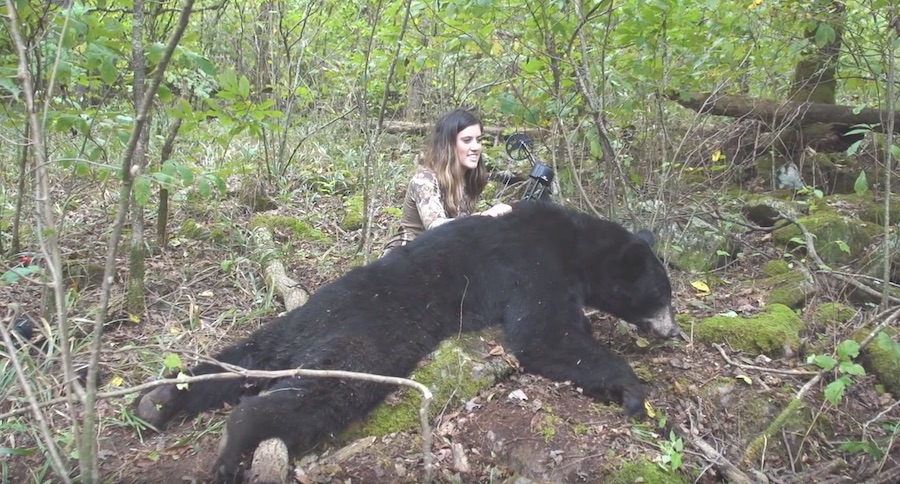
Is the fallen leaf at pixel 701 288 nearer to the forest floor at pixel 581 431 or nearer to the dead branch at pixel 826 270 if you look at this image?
the dead branch at pixel 826 270

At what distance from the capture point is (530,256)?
442 centimetres

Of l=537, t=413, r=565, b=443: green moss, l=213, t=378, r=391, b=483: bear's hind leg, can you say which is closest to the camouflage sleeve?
l=213, t=378, r=391, b=483: bear's hind leg

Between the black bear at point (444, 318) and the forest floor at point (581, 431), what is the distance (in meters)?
Answer: 0.17

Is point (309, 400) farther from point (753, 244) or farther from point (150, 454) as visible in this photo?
point (753, 244)

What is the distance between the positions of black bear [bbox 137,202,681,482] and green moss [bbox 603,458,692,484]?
0.50 meters

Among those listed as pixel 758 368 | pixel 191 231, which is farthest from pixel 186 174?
pixel 191 231

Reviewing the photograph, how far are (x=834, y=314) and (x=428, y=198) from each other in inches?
131

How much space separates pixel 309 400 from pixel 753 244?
16.3 ft

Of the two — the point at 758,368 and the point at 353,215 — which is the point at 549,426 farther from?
the point at 353,215

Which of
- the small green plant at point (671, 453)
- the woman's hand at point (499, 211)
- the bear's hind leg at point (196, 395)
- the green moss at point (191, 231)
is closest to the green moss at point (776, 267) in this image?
the woman's hand at point (499, 211)

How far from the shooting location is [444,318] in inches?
165

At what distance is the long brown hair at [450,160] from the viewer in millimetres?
5102

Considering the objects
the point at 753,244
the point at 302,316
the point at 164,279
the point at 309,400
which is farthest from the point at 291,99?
the point at 753,244

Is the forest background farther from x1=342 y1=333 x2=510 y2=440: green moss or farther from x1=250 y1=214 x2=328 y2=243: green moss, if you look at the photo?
x1=342 y1=333 x2=510 y2=440: green moss
